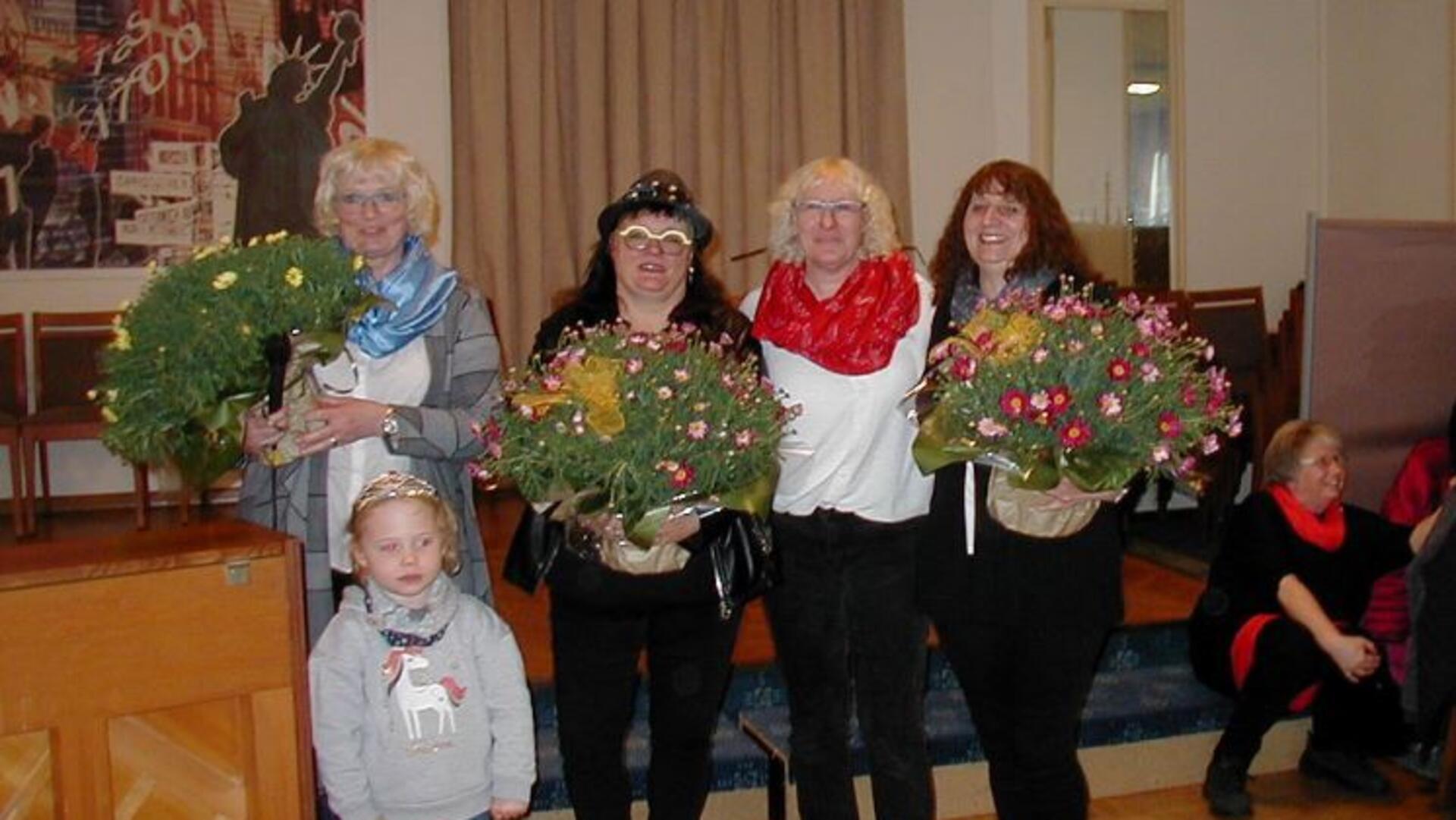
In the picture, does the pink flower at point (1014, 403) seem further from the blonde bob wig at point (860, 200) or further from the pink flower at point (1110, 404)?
the blonde bob wig at point (860, 200)

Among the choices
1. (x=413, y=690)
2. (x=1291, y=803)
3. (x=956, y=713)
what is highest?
(x=413, y=690)

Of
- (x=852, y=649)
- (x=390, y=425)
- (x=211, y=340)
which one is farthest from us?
(x=852, y=649)

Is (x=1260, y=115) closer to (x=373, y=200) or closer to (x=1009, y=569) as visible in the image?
(x=1009, y=569)

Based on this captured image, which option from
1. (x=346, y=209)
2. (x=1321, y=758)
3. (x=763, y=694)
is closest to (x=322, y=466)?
(x=346, y=209)

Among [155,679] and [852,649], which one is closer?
[155,679]

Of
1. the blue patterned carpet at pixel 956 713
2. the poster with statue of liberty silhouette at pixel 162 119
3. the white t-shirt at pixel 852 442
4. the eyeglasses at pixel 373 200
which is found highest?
the poster with statue of liberty silhouette at pixel 162 119

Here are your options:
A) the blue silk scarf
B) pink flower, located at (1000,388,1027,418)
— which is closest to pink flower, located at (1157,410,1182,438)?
pink flower, located at (1000,388,1027,418)

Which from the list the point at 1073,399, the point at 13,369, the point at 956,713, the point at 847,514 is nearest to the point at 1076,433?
the point at 1073,399

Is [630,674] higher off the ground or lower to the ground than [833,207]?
lower

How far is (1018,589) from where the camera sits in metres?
2.55

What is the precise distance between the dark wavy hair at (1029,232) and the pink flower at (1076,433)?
377 millimetres

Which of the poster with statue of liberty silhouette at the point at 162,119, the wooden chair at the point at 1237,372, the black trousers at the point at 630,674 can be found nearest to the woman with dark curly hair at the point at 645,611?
the black trousers at the point at 630,674

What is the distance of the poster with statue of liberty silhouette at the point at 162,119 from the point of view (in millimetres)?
6301

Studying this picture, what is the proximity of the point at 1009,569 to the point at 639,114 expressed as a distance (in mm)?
4820
